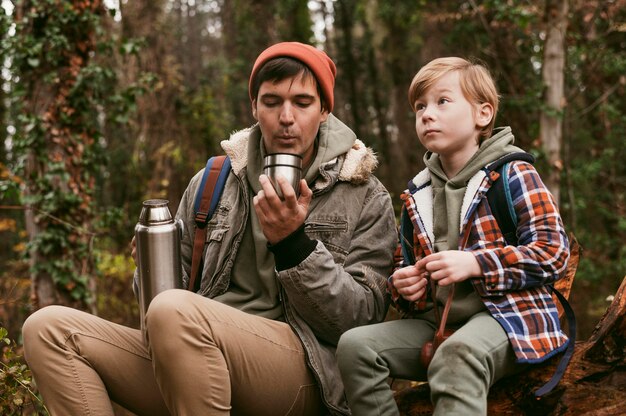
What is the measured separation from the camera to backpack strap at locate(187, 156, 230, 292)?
2.82 meters

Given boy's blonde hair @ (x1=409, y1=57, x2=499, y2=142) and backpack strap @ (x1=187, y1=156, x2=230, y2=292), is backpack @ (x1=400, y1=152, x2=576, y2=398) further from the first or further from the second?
backpack strap @ (x1=187, y1=156, x2=230, y2=292)

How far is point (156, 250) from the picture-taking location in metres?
2.53

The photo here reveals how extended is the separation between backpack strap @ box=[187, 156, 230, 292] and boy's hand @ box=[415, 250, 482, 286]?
40.8 inches

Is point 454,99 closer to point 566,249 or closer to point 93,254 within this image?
point 566,249

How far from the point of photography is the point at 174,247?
2.57 metres

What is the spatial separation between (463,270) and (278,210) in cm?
66

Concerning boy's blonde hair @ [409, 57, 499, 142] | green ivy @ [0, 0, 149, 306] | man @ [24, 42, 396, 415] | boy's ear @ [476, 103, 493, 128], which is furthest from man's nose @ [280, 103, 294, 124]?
green ivy @ [0, 0, 149, 306]

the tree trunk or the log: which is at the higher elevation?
the tree trunk

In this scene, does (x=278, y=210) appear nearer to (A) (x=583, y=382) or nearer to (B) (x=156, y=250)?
(B) (x=156, y=250)

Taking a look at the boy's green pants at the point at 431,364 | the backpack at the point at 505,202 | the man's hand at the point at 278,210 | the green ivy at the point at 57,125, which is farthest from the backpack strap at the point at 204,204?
the green ivy at the point at 57,125

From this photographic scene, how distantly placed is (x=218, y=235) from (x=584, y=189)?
6.62 metres

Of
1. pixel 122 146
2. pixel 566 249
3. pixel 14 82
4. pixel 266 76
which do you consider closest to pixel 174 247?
pixel 266 76

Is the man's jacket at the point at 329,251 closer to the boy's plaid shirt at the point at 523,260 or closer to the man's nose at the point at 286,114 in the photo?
the man's nose at the point at 286,114

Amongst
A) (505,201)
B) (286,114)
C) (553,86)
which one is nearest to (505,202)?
(505,201)
